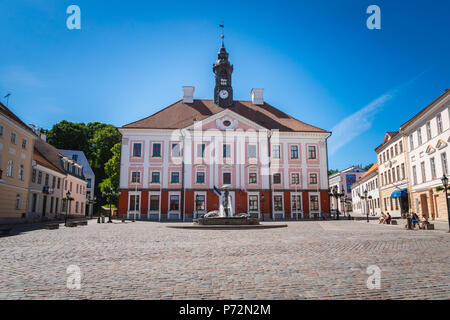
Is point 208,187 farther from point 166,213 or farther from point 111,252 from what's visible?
point 111,252

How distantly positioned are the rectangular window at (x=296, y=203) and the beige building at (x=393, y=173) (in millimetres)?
10729

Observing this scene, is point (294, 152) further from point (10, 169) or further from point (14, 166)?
point (10, 169)

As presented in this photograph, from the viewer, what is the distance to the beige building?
35938mm

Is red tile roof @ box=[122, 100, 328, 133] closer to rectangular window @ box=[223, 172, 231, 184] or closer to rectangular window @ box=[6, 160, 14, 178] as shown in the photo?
rectangular window @ box=[223, 172, 231, 184]

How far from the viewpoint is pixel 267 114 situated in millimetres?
46156

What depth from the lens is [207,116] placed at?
43.3 m

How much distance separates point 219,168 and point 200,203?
5035 mm

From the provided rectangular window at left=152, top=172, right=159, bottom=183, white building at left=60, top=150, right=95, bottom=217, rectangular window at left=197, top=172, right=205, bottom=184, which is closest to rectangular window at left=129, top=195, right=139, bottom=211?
rectangular window at left=152, top=172, right=159, bottom=183

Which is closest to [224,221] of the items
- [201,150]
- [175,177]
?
[175,177]

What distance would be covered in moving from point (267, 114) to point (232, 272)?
4087 cm

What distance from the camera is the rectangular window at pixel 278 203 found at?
133 ft

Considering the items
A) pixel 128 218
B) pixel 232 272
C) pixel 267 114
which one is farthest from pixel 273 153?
pixel 232 272

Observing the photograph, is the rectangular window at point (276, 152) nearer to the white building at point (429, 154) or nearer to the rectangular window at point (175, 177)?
the rectangular window at point (175, 177)

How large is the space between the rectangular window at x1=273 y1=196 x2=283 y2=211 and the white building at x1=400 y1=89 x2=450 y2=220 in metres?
14.5
